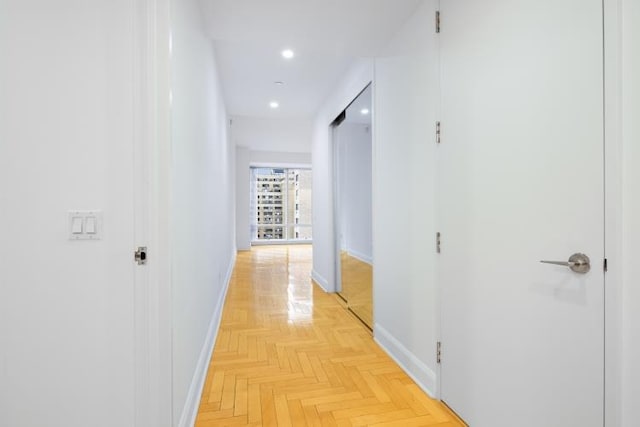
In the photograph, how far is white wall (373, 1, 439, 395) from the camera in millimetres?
2025

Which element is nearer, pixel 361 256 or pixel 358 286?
pixel 361 256

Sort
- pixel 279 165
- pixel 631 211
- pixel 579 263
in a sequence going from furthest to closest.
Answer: pixel 279 165
pixel 579 263
pixel 631 211

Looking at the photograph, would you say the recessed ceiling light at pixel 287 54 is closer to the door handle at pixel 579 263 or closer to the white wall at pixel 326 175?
the white wall at pixel 326 175

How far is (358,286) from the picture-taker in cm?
→ 367

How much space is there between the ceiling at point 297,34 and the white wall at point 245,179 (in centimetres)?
512

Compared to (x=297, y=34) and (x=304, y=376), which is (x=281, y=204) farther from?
(x=304, y=376)

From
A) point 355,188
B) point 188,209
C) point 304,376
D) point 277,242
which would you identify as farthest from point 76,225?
point 277,242

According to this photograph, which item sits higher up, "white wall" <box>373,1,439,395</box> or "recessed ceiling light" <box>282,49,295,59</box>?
"recessed ceiling light" <box>282,49,295,59</box>

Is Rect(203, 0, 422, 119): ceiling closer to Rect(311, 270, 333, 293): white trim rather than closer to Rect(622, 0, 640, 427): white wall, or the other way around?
Rect(622, 0, 640, 427): white wall

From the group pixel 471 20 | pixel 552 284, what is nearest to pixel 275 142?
pixel 471 20

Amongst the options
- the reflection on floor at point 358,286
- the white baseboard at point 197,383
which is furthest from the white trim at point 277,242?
the white baseboard at point 197,383

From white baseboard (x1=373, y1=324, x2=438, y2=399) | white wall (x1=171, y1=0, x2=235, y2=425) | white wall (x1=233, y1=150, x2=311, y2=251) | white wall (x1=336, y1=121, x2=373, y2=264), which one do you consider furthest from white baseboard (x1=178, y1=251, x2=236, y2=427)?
white wall (x1=233, y1=150, x2=311, y2=251)

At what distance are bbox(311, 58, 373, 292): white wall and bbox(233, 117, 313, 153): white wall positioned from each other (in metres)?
1.25

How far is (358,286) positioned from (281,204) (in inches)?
283
